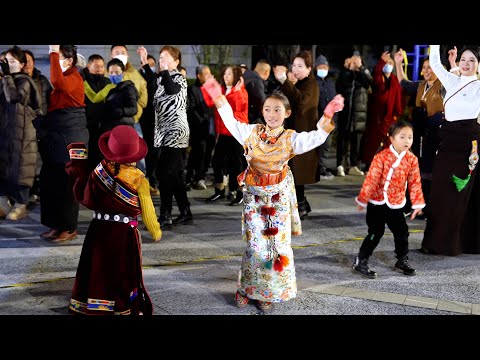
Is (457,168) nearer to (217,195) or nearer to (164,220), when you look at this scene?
(164,220)

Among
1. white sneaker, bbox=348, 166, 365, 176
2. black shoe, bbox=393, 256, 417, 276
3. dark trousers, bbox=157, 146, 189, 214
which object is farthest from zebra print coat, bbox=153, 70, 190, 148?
white sneaker, bbox=348, 166, 365, 176

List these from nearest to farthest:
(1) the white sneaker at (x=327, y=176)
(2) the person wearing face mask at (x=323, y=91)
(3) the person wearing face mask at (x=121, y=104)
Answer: (3) the person wearing face mask at (x=121, y=104) < (2) the person wearing face mask at (x=323, y=91) < (1) the white sneaker at (x=327, y=176)

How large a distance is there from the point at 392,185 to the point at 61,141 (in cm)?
343

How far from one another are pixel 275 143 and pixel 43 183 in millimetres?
3064

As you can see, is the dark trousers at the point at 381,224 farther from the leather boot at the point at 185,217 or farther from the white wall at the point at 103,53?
the white wall at the point at 103,53

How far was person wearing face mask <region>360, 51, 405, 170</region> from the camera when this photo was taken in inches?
410

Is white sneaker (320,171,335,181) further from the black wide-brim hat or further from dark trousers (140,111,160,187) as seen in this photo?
the black wide-brim hat

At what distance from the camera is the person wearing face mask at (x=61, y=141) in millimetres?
6480

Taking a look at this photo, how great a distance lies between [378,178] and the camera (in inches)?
218

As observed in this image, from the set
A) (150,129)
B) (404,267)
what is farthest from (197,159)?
(404,267)

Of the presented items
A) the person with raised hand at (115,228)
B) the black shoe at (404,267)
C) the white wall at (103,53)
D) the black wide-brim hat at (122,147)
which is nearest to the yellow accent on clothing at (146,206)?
the person with raised hand at (115,228)

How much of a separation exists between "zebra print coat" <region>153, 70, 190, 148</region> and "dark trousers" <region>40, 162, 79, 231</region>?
1.18 m

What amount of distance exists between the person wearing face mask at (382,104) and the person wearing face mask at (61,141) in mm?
5479

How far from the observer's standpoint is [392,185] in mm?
5512
